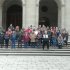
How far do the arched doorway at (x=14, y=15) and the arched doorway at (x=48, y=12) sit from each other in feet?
7.92

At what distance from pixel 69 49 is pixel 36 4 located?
8292mm

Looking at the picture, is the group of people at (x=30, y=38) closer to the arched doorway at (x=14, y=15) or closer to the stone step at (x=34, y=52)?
the stone step at (x=34, y=52)

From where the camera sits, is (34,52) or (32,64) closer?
(32,64)

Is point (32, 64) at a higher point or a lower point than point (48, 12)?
lower

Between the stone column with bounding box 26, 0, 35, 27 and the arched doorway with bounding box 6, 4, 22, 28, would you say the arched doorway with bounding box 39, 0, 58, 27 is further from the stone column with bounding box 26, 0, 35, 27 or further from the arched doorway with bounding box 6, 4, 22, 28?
the stone column with bounding box 26, 0, 35, 27

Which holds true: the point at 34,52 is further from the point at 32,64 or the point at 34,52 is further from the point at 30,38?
the point at 32,64

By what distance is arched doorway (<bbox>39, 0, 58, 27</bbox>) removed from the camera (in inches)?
1501

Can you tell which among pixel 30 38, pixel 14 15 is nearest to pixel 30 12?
pixel 14 15

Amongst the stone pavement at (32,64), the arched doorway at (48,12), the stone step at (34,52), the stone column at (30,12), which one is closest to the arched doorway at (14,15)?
the arched doorway at (48,12)

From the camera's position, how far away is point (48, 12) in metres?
38.4

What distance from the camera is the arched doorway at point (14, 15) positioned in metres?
38.2

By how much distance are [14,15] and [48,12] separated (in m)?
3.86

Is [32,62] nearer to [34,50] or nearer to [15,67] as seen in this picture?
[15,67]

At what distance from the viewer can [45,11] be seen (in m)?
38.4
